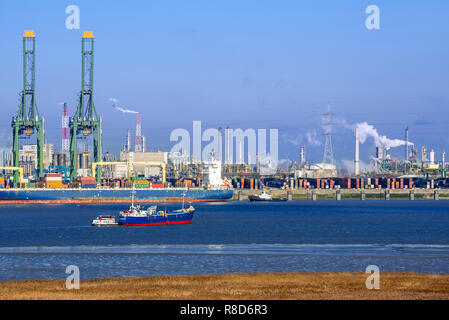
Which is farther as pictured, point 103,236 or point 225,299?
point 103,236

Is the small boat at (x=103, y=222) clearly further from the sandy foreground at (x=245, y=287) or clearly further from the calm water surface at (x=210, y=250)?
the sandy foreground at (x=245, y=287)

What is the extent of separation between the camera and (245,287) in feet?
102

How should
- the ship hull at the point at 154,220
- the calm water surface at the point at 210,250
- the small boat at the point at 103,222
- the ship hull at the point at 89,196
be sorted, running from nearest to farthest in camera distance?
the calm water surface at the point at 210,250 < the ship hull at the point at 154,220 < the small boat at the point at 103,222 < the ship hull at the point at 89,196

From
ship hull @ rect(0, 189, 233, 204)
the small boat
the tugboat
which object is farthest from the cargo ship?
ship hull @ rect(0, 189, 233, 204)

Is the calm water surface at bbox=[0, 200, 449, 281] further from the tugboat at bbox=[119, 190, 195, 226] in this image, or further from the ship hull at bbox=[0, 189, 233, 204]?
the ship hull at bbox=[0, 189, 233, 204]

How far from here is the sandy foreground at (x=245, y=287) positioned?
92.5ft

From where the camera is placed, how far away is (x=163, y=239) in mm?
65438

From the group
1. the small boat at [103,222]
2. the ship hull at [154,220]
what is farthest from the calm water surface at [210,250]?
the small boat at [103,222]

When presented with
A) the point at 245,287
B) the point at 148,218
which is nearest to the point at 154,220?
the point at 148,218

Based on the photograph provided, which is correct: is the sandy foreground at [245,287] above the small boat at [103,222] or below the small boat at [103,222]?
above

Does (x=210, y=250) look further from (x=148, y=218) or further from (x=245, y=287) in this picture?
(x=148, y=218)
